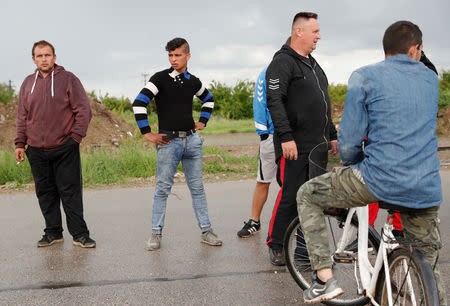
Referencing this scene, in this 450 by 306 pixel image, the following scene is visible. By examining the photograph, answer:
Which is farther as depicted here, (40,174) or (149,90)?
(40,174)

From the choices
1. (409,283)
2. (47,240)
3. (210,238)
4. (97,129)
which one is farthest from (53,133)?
(97,129)

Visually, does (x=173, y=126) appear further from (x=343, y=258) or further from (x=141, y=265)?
(x=343, y=258)

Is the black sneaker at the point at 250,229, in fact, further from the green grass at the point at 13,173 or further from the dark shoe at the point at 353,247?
the green grass at the point at 13,173

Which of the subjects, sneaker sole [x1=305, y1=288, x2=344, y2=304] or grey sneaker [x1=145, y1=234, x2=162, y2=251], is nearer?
sneaker sole [x1=305, y1=288, x2=344, y2=304]

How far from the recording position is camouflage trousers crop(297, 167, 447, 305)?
10.2 feet

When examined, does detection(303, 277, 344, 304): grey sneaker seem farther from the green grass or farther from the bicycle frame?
the green grass

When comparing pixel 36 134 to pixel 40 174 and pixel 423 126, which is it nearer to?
pixel 40 174

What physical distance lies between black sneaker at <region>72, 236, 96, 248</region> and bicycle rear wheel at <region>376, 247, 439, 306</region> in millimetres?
3326

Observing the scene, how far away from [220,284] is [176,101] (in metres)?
1.93

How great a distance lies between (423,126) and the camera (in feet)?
9.64

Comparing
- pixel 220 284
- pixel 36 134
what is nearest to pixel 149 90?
pixel 36 134

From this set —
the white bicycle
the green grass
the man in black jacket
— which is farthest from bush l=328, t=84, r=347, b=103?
the white bicycle

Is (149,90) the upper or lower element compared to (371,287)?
upper

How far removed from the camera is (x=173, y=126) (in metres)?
5.54
